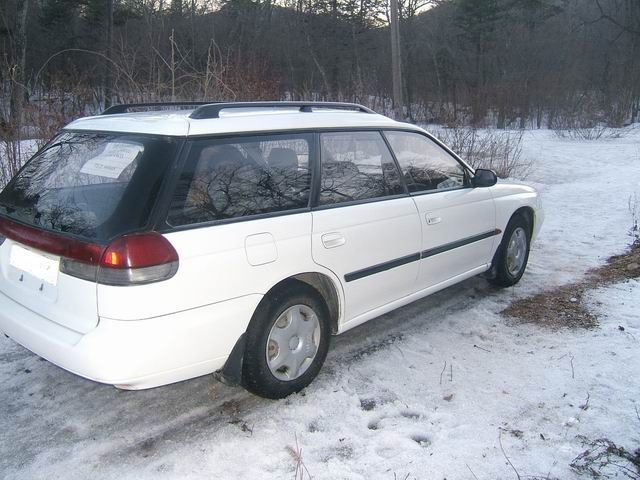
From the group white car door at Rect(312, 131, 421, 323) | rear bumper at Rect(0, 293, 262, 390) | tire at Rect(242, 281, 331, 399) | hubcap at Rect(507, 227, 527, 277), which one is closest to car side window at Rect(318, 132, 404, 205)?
white car door at Rect(312, 131, 421, 323)

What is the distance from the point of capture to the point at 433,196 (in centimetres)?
411

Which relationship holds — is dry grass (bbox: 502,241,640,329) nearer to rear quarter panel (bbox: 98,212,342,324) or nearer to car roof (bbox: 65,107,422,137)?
car roof (bbox: 65,107,422,137)

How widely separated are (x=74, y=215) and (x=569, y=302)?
4145 mm

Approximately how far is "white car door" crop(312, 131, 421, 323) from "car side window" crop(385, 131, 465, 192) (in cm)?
14

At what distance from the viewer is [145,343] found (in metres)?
2.52

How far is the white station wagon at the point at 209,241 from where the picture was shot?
8.31 feet

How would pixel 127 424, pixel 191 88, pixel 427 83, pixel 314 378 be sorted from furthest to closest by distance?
pixel 427 83
pixel 191 88
pixel 314 378
pixel 127 424

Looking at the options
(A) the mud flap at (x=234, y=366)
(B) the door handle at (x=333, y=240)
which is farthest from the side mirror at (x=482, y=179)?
(A) the mud flap at (x=234, y=366)

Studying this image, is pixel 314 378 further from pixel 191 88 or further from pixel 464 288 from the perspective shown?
pixel 191 88

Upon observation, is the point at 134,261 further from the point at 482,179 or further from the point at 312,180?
the point at 482,179

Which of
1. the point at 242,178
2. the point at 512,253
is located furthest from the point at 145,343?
the point at 512,253

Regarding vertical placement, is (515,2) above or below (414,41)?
above

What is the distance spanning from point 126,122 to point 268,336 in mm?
1424

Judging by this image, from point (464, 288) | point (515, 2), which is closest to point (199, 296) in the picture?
point (464, 288)
